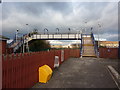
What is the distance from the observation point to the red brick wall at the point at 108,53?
2475cm

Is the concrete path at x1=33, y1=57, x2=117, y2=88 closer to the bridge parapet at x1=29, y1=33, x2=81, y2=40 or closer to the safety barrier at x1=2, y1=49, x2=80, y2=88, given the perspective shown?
the safety barrier at x1=2, y1=49, x2=80, y2=88

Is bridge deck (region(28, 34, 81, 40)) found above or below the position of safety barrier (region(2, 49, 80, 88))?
above

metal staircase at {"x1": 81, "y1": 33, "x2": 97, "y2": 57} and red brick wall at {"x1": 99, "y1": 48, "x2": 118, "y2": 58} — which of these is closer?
red brick wall at {"x1": 99, "y1": 48, "x2": 118, "y2": 58}

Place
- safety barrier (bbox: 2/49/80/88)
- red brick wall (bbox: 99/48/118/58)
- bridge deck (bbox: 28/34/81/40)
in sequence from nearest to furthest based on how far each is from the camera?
safety barrier (bbox: 2/49/80/88) < red brick wall (bbox: 99/48/118/58) < bridge deck (bbox: 28/34/81/40)

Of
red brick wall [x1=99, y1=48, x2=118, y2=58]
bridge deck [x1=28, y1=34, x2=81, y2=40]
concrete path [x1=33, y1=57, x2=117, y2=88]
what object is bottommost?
concrete path [x1=33, y1=57, x2=117, y2=88]

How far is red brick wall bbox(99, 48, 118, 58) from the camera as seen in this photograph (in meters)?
24.8

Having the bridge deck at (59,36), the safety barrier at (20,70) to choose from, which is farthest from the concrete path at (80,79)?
the bridge deck at (59,36)

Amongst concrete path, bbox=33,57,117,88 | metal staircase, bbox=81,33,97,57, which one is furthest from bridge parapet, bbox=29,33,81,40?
concrete path, bbox=33,57,117,88

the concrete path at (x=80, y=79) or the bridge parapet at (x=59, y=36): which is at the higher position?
the bridge parapet at (x=59, y=36)

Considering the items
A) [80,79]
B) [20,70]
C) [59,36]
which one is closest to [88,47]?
[59,36]

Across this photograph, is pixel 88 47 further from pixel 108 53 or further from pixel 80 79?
pixel 80 79

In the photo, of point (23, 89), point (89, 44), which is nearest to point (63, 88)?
point (23, 89)

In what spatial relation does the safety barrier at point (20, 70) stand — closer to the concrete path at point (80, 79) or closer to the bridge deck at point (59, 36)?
the concrete path at point (80, 79)

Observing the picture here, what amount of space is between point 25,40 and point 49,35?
Result: 24.4ft
